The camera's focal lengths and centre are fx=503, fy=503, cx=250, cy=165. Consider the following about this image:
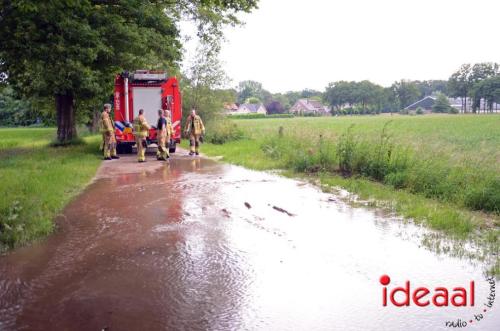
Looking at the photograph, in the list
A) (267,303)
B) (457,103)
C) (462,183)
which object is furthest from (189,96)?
(457,103)

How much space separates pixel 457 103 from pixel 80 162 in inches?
5571

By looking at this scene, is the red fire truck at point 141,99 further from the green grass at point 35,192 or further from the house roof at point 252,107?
the house roof at point 252,107

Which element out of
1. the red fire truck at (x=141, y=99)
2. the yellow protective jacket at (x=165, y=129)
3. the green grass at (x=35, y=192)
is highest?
the red fire truck at (x=141, y=99)

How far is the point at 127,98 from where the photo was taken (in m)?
20.1

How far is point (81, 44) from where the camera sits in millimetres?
18828

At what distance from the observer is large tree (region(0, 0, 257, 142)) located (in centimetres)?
1725

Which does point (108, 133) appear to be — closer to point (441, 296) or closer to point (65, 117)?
point (65, 117)

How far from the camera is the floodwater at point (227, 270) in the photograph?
4703 millimetres

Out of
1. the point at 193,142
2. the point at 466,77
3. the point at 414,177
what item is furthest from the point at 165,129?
the point at 466,77

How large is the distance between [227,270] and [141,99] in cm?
1542

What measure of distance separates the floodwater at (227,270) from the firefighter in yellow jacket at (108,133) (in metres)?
8.44

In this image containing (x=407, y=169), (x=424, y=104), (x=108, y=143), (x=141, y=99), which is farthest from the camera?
(x=424, y=104)

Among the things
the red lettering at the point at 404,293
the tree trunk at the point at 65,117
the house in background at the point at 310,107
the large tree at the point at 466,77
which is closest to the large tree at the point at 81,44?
the tree trunk at the point at 65,117

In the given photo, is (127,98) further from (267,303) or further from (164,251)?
(267,303)
